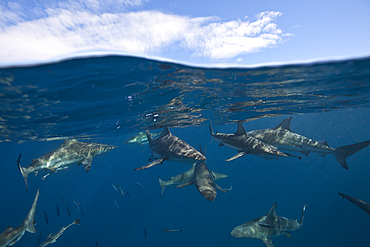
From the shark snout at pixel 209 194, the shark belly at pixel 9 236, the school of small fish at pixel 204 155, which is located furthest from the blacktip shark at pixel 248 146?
the shark belly at pixel 9 236

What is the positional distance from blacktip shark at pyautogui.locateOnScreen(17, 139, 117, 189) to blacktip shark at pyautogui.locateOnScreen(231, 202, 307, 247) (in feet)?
28.4

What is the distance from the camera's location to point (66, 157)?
989cm

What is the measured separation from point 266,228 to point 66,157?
11.7m

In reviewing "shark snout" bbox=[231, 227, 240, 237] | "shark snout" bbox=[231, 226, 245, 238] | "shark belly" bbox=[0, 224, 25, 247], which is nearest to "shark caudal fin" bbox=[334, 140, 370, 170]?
"shark snout" bbox=[231, 226, 245, 238]

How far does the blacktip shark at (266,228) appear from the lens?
890cm

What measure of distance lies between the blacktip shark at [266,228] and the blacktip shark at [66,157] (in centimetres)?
866

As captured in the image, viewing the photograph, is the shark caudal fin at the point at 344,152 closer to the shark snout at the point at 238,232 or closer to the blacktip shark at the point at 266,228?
the blacktip shark at the point at 266,228

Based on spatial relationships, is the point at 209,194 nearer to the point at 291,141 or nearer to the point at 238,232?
the point at 238,232

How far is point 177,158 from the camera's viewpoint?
6898 mm

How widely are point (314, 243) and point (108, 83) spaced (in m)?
49.4

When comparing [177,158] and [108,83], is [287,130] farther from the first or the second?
[108,83]

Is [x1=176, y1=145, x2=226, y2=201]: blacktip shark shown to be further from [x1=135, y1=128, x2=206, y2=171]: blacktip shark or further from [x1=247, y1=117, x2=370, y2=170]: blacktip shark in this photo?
[x1=247, y1=117, x2=370, y2=170]: blacktip shark

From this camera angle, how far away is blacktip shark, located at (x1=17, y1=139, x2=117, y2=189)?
923 cm

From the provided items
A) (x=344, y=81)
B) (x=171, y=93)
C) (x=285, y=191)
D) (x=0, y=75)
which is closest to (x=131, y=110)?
(x=171, y=93)
